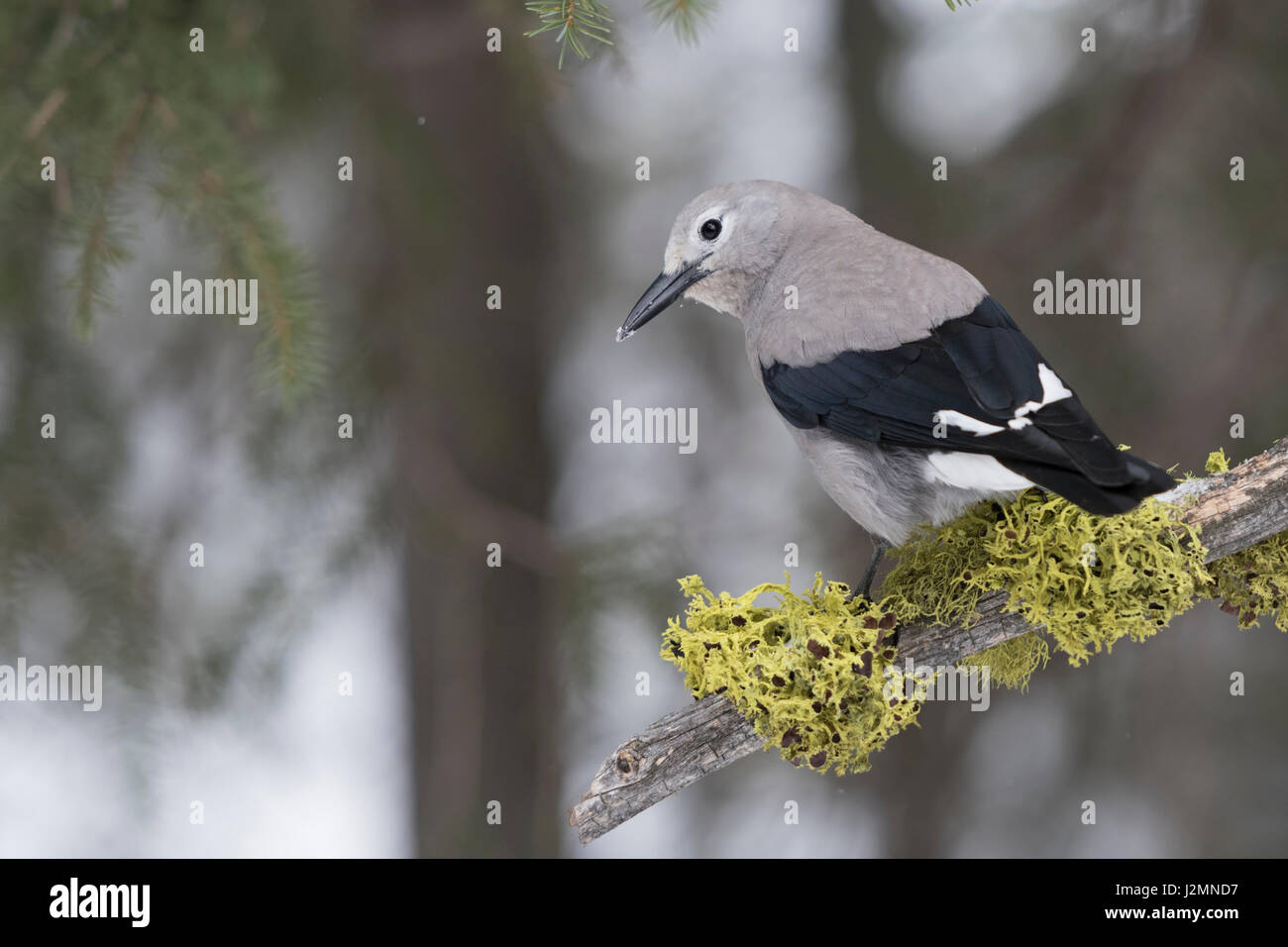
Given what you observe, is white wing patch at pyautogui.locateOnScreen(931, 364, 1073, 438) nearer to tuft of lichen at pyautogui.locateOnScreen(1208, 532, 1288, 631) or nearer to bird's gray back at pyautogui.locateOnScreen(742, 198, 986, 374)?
bird's gray back at pyautogui.locateOnScreen(742, 198, 986, 374)

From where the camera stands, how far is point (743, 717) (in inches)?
76.9

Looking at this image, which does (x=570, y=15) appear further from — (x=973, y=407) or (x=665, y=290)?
(x=973, y=407)

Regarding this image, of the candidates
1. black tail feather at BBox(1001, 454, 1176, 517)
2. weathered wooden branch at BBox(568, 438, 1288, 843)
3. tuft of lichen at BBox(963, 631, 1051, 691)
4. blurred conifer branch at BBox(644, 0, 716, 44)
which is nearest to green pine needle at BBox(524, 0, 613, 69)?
blurred conifer branch at BBox(644, 0, 716, 44)

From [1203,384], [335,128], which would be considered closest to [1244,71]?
[1203,384]

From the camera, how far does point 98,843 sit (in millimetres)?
2756

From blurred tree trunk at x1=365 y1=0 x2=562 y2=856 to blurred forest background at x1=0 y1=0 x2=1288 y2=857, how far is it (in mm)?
13

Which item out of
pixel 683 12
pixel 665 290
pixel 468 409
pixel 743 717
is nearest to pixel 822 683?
pixel 743 717

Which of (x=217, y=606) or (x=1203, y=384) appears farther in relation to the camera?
(x=1203, y=384)

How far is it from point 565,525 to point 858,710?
71.1 inches

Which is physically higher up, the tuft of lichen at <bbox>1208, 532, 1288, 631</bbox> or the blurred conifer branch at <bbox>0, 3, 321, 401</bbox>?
the blurred conifer branch at <bbox>0, 3, 321, 401</bbox>

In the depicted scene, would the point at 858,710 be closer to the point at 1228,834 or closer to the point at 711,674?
the point at 711,674

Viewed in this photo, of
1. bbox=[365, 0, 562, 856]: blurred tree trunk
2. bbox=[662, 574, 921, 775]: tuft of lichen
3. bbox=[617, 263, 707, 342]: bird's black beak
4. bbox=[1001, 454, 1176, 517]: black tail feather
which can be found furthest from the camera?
bbox=[365, 0, 562, 856]: blurred tree trunk

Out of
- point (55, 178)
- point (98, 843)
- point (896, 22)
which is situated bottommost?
point (98, 843)

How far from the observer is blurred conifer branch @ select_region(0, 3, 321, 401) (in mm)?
2162
